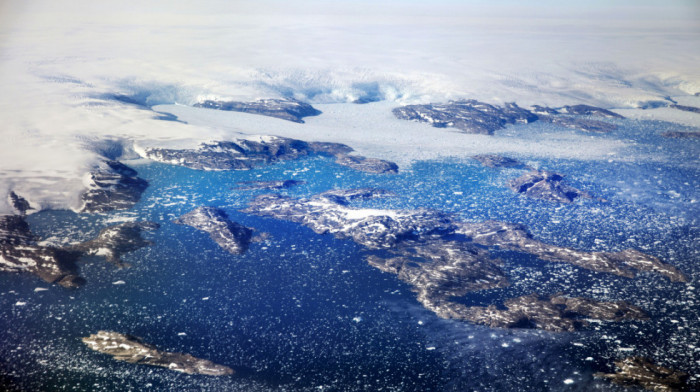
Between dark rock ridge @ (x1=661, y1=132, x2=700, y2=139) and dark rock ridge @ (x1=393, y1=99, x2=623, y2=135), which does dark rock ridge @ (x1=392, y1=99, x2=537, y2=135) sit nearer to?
dark rock ridge @ (x1=393, y1=99, x2=623, y2=135)

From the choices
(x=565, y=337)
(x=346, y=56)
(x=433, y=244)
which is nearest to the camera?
(x=565, y=337)

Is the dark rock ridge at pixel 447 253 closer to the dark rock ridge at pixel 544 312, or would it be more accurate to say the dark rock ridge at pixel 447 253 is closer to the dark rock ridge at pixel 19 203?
the dark rock ridge at pixel 544 312

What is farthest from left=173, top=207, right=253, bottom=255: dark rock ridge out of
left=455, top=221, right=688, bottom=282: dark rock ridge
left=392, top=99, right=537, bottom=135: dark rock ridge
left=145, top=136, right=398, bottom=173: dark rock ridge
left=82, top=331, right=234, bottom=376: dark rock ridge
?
left=392, top=99, right=537, bottom=135: dark rock ridge

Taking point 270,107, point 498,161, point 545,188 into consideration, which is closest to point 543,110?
point 498,161

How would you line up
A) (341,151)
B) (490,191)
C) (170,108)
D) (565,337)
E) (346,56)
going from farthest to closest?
(346,56) < (170,108) < (341,151) < (490,191) < (565,337)

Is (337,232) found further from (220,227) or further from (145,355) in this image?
(145,355)

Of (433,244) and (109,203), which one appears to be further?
(109,203)

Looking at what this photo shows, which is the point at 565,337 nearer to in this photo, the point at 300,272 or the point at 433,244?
the point at 433,244

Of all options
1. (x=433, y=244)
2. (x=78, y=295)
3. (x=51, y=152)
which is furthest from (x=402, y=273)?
(x=51, y=152)

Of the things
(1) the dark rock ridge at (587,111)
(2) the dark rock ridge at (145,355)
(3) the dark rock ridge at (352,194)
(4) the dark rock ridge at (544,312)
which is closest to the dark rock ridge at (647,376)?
(4) the dark rock ridge at (544,312)
